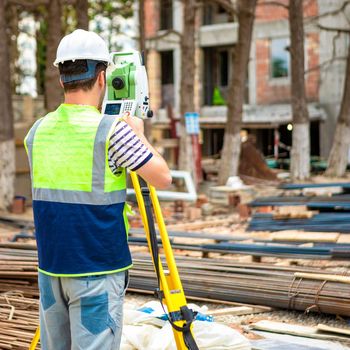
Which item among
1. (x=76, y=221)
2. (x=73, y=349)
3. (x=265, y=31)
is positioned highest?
(x=265, y=31)

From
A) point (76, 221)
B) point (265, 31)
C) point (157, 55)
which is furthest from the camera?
point (157, 55)

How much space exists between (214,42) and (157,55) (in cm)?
359

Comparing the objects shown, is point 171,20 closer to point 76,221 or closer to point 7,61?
point 7,61

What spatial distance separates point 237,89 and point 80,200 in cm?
1551

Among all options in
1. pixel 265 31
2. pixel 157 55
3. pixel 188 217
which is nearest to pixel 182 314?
pixel 188 217

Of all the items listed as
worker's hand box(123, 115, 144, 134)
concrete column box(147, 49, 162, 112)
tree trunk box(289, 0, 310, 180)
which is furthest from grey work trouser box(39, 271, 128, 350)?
concrete column box(147, 49, 162, 112)

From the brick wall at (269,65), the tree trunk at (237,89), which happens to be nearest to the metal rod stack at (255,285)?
the tree trunk at (237,89)

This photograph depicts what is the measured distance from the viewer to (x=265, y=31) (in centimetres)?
2867

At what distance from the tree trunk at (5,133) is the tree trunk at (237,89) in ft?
18.7

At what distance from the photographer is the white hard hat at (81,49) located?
294cm

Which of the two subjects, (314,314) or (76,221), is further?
(314,314)

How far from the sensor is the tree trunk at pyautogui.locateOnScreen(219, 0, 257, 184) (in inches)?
704

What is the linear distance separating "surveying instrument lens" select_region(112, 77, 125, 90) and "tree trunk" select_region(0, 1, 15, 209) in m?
12.0

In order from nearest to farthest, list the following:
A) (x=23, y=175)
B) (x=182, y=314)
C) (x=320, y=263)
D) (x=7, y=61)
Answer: (x=182, y=314) < (x=320, y=263) < (x=7, y=61) < (x=23, y=175)
